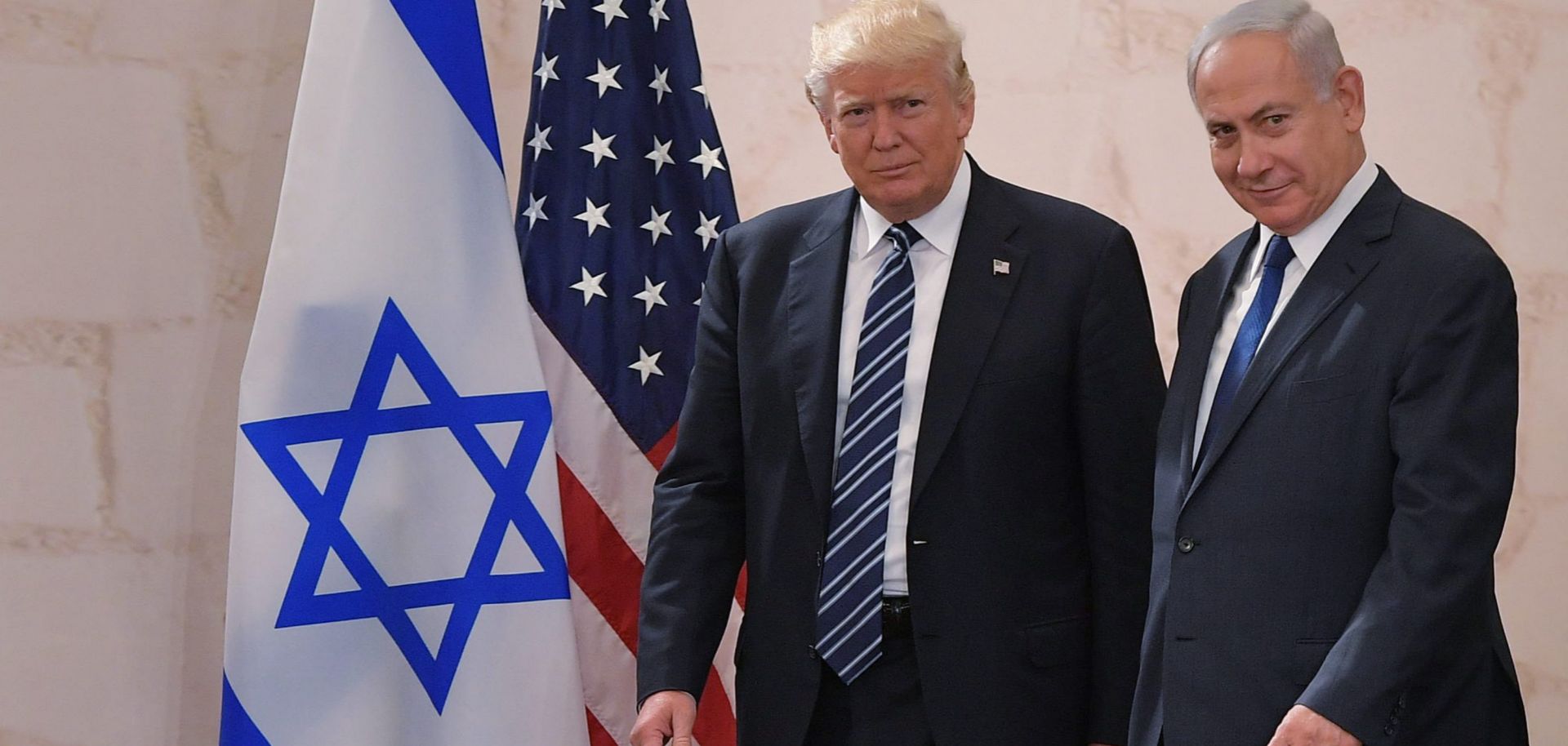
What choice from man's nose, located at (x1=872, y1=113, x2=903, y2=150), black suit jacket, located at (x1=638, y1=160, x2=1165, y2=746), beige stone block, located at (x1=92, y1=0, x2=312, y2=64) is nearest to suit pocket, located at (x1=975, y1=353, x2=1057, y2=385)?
black suit jacket, located at (x1=638, y1=160, x2=1165, y2=746)

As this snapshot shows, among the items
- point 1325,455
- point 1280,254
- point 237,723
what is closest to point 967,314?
point 1280,254

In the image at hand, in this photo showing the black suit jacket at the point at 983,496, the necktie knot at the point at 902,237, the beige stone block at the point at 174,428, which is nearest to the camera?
the black suit jacket at the point at 983,496

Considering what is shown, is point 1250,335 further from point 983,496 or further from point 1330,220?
point 983,496

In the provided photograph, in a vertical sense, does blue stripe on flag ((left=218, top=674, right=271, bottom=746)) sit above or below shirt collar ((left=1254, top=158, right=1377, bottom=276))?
below

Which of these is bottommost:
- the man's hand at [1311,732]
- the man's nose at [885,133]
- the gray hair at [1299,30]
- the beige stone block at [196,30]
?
the man's hand at [1311,732]

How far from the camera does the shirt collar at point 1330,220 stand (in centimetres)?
202

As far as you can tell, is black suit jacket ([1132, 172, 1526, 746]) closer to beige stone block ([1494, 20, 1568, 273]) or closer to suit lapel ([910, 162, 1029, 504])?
suit lapel ([910, 162, 1029, 504])

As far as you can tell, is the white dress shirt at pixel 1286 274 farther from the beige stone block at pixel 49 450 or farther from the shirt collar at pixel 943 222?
the beige stone block at pixel 49 450

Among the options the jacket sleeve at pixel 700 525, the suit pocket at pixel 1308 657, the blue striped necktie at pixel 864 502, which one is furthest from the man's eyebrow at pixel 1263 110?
the jacket sleeve at pixel 700 525

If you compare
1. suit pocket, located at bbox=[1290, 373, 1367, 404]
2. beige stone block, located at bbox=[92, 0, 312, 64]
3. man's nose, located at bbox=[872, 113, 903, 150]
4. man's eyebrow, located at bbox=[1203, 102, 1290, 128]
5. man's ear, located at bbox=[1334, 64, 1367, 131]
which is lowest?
suit pocket, located at bbox=[1290, 373, 1367, 404]

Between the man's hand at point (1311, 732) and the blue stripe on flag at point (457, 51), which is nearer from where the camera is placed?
the man's hand at point (1311, 732)

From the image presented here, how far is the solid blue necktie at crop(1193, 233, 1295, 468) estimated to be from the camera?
2.02 metres

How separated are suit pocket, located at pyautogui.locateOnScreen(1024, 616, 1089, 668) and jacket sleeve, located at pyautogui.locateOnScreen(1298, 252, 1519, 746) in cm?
40

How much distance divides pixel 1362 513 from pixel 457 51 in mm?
1570
